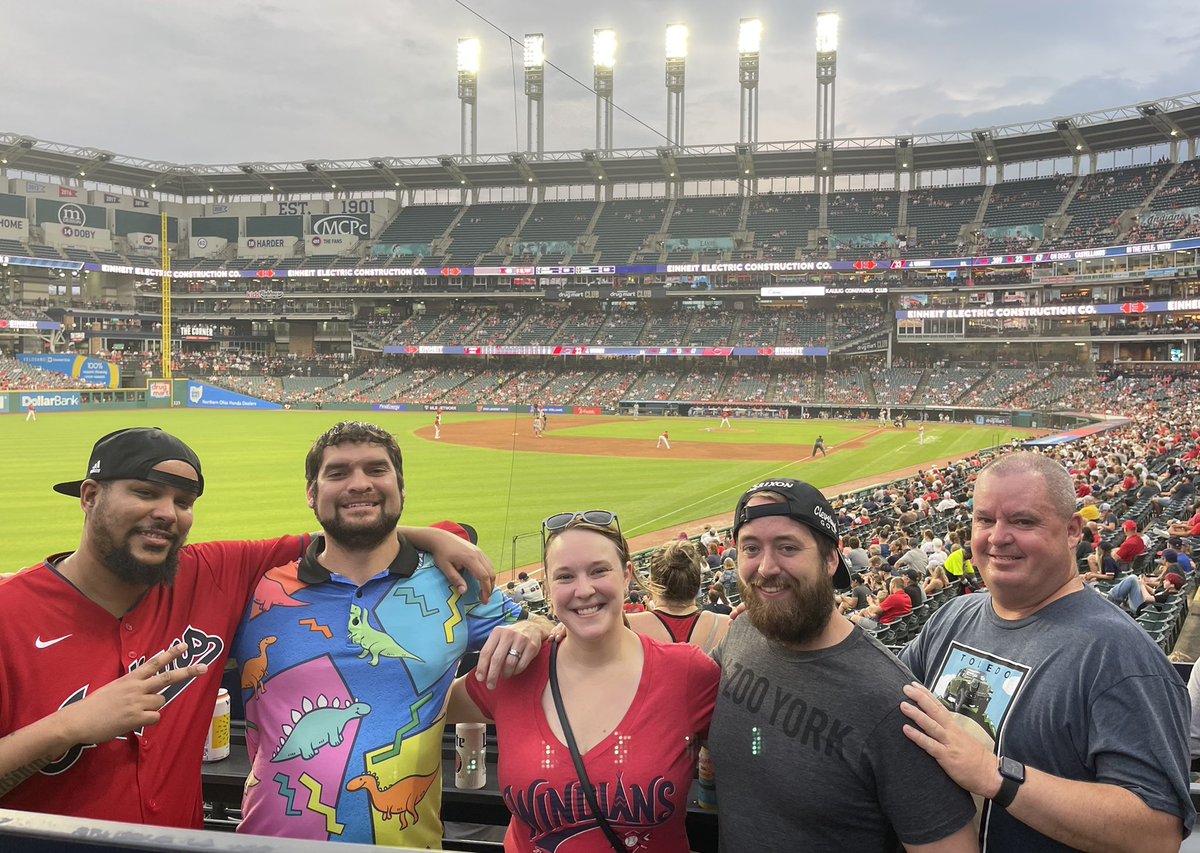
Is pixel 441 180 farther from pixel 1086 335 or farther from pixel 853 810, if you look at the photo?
pixel 853 810

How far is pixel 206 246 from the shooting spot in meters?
94.6

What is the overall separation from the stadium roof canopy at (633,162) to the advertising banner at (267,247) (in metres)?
5.41

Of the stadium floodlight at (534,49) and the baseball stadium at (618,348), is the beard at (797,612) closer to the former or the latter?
the baseball stadium at (618,348)

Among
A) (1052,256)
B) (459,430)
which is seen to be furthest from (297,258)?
(1052,256)

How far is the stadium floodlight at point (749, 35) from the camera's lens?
253ft

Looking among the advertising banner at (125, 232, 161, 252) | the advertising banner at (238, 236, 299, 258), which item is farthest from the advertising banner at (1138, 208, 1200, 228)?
the advertising banner at (125, 232, 161, 252)

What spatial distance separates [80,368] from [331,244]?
41.1 meters

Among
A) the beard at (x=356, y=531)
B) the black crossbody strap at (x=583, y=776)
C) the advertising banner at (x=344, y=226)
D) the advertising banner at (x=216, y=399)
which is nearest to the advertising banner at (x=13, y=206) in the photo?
the advertising banner at (x=344, y=226)

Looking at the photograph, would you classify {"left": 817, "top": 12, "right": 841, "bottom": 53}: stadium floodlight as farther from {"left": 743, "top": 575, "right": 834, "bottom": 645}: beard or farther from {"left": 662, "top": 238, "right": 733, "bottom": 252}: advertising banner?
{"left": 743, "top": 575, "right": 834, "bottom": 645}: beard

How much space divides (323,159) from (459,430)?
54.1m

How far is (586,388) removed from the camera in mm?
72188

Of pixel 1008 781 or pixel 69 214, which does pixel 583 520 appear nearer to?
pixel 1008 781

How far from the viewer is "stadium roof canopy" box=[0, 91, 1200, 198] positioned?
6725cm

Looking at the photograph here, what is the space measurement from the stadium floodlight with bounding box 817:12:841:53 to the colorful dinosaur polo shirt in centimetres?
8314
